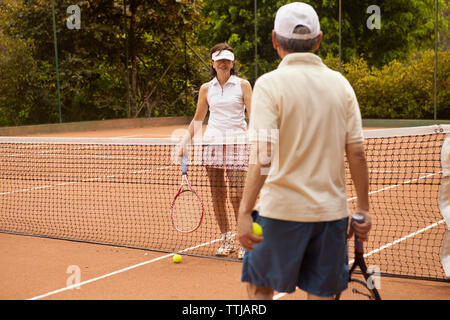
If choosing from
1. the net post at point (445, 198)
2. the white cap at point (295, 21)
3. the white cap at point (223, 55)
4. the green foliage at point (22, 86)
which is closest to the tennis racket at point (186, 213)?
the white cap at point (223, 55)

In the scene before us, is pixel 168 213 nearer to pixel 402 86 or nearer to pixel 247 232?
pixel 247 232

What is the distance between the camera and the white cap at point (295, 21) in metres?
2.15

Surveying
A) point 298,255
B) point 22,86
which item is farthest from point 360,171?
point 22,86

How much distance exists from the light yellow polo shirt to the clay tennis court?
1.59 m

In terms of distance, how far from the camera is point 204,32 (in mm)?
25609

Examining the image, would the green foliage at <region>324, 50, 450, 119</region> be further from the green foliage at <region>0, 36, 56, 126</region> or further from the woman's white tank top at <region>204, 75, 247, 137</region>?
the woman's white tank top at <region>204, 75, 247, 137</region>

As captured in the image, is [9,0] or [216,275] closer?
[216,275]

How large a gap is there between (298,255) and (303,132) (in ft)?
1.57

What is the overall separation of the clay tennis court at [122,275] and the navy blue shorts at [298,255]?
1430 millimetres

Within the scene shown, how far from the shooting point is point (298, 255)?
2188 millimetres

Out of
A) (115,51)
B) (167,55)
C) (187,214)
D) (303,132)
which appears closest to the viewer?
(303,132)
